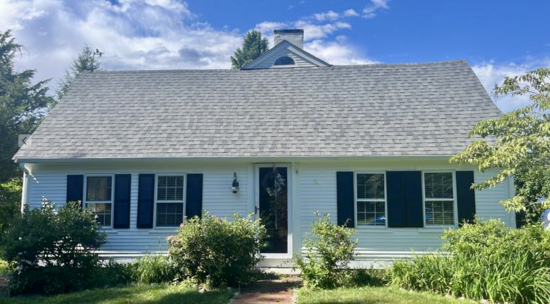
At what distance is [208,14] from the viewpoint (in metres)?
12.8

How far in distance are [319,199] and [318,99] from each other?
3.47 metres

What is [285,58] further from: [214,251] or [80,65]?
[80,65]

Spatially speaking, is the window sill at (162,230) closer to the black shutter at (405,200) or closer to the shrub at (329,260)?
the shrub at (329,260)

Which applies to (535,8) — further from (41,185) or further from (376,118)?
(41,185)

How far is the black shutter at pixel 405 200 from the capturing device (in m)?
9.13

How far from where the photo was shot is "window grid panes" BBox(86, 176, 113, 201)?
969 centimetres

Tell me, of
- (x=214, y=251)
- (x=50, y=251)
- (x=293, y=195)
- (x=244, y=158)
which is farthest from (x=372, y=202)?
(x=50, y=251)

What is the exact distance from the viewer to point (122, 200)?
955cm

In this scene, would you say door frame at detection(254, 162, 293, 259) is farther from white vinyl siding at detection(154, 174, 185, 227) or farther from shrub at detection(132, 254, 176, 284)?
shrub at detection(132, 254, 176, 284)

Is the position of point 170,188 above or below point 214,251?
above

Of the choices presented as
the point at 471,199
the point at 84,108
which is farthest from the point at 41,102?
the point at 471,199

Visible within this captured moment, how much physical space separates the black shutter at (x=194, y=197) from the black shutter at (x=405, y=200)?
4466 millimetres

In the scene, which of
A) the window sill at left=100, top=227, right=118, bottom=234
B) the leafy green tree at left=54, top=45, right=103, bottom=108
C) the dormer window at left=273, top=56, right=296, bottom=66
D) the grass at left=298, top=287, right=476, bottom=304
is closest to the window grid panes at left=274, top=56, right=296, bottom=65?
the dormer window at left=273, top=56, right=296, bottom=66

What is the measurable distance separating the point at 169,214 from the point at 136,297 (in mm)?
3097
